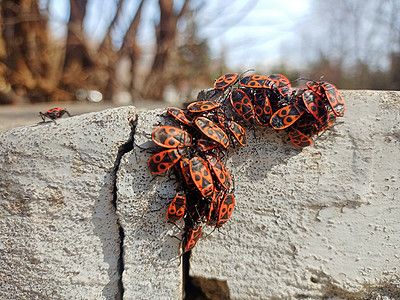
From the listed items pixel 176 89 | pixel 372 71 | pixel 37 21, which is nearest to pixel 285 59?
pixel 372 71

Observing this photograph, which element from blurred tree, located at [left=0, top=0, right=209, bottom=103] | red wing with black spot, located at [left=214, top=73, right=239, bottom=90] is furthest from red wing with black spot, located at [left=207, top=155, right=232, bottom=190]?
blurred tree, located at [left=0, top=0, right=209, bottom=103]

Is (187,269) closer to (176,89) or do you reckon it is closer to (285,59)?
(176,89)

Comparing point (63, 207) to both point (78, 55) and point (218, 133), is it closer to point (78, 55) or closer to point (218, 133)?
point (218, 133)

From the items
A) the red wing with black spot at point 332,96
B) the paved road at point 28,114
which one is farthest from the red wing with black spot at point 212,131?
the paved road at point 28,114

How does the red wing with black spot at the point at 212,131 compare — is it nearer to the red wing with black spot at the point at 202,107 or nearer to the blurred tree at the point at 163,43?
the red wing with black spot at the point at 202,107

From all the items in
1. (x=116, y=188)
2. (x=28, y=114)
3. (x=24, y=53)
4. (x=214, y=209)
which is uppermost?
(x=24, y=53)

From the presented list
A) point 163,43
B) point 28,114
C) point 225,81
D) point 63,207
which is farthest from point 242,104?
point 163,43

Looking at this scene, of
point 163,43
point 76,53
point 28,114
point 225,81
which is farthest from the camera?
point 163,43
